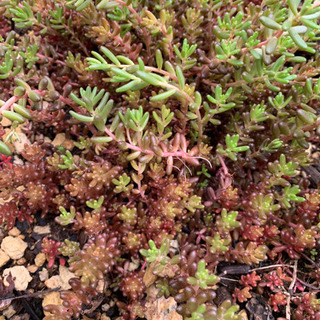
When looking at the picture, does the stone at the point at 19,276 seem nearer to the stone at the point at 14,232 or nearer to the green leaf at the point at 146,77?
the stone at the point at 14,232

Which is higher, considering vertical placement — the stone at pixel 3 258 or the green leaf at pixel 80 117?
the green leaf at pixel 80 117

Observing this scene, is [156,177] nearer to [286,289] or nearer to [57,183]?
[57,183]

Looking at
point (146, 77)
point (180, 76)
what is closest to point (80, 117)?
point (146, 77)

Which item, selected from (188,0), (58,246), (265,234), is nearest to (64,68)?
(188,0)

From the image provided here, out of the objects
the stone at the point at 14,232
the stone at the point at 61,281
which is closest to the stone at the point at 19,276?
the stone at the point at 61,281

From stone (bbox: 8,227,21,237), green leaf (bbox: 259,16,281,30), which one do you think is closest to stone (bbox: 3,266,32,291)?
stone (bbox: 8,227,21,237)

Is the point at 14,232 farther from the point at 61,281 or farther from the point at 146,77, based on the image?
the point at 146,77

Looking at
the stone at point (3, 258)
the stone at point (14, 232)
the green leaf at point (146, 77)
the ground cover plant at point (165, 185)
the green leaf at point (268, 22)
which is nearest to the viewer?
the green leaf at point (146, 77)
